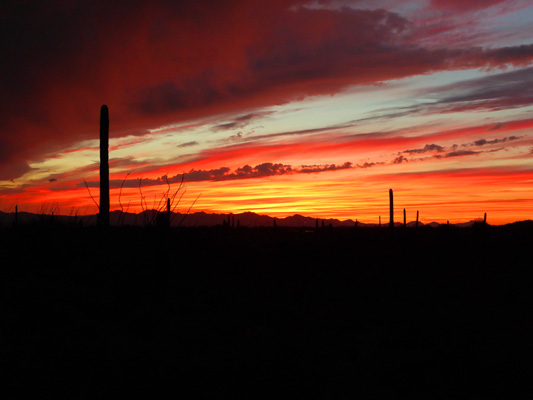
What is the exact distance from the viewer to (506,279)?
1180 cm

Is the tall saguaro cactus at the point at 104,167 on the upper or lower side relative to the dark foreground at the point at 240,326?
upper

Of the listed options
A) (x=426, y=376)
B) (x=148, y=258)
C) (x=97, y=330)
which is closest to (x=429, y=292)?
(x=426, y=376)

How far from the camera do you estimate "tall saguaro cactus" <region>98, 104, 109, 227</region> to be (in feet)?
41.9

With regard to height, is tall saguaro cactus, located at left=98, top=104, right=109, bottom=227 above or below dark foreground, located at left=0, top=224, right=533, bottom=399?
Result: above

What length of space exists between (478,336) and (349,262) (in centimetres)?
851

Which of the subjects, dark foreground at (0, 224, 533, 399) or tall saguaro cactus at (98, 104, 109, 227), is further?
tall saguaro cactus at (98, 104, 109, 227)

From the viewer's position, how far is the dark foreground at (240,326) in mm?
5168

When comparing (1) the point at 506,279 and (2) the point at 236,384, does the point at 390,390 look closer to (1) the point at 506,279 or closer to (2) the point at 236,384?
(2) the point at 236,384

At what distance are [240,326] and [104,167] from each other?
8139 mm

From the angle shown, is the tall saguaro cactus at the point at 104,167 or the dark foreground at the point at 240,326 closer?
the dark foreground at the point at 240,326

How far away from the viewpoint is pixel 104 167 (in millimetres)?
13398

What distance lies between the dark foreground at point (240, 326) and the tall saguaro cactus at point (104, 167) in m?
0.63

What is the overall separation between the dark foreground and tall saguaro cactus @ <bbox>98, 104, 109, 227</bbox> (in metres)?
0.63

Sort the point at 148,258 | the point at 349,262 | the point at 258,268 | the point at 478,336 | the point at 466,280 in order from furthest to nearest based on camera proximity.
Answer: the point at 349,262 < the point at 258,268 < the point at 466,280 < the point at 148,258 < the point at 478,336
